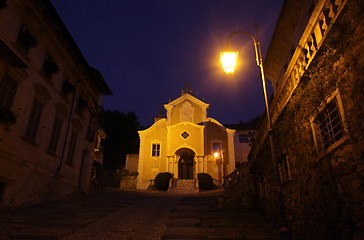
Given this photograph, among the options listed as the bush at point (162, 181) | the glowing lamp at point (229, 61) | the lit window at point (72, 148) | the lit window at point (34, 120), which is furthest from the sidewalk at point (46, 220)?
the bush at point (162, 181)

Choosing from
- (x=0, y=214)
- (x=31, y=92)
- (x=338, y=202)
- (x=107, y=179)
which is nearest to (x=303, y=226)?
(x=338, y=202)

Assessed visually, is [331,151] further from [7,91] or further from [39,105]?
[39,105]

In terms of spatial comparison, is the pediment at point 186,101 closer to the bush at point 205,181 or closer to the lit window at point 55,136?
the bush at point 205,181

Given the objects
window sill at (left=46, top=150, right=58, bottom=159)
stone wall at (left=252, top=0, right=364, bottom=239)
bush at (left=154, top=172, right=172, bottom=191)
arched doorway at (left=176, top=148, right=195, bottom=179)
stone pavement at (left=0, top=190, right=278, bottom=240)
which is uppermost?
arched doorway at (left=176, top=148, right=195, bottom=179)

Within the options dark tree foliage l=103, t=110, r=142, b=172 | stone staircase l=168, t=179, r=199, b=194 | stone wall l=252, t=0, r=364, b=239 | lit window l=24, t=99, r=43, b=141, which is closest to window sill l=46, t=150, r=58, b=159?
lit window l=24, t=99, r=43, b=141

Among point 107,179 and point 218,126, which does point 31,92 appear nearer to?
point 218,126

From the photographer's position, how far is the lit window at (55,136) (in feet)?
45.5

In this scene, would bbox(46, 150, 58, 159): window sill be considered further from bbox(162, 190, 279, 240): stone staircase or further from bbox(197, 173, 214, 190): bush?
bbox(197, 173, 214, 190): bush

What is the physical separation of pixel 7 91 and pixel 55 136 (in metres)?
4.43

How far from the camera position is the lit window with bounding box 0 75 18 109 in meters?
10.0

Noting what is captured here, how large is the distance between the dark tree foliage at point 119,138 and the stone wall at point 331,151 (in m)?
38.8

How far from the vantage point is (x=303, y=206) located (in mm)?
6941

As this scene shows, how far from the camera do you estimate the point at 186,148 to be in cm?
3138

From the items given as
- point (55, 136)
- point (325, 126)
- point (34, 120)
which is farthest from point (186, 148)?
point (325, 126)
